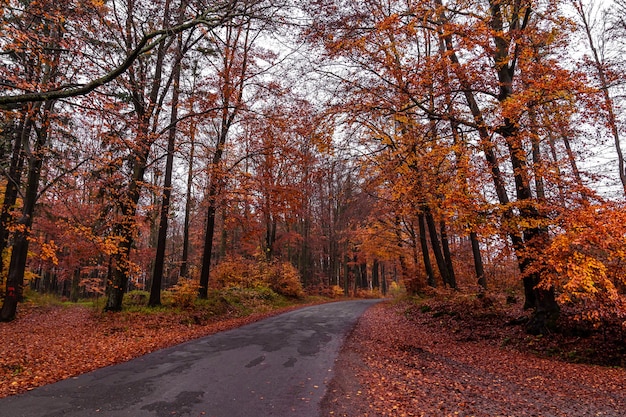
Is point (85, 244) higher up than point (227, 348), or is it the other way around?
point (85, 244)

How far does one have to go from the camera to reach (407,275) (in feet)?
66.1

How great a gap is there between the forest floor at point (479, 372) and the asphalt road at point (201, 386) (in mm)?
558

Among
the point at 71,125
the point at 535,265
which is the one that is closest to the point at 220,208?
the point at 71,125

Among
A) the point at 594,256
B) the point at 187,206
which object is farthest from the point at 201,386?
the point at 187,206

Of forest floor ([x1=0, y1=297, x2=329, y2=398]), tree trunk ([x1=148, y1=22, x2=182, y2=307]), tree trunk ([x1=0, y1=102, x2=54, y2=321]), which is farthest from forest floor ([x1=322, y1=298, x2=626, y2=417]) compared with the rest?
tree trunk ([x1=0, y1=102, x2=54, y2=321])

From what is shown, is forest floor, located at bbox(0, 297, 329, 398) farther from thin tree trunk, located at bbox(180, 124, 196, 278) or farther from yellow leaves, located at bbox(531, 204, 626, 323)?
yellow leaves, located at bbox(531, 204, 626, 323)

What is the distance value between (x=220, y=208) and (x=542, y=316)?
39.1ft

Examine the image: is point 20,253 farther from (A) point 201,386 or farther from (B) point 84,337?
(A) point 201,386

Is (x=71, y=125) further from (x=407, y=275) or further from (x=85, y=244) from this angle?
(x=407, y=275)

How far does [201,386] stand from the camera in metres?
5.29

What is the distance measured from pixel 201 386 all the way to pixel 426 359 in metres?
4.81

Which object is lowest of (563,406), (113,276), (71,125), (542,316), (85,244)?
(563,406)

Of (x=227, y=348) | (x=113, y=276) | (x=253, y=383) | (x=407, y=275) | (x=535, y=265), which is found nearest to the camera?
(x=253, y=383)

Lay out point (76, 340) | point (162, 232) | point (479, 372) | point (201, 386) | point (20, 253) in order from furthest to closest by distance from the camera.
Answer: point (162, 232), point (20, 253), point (76, 340), point (479, 372), point (201, 386)
